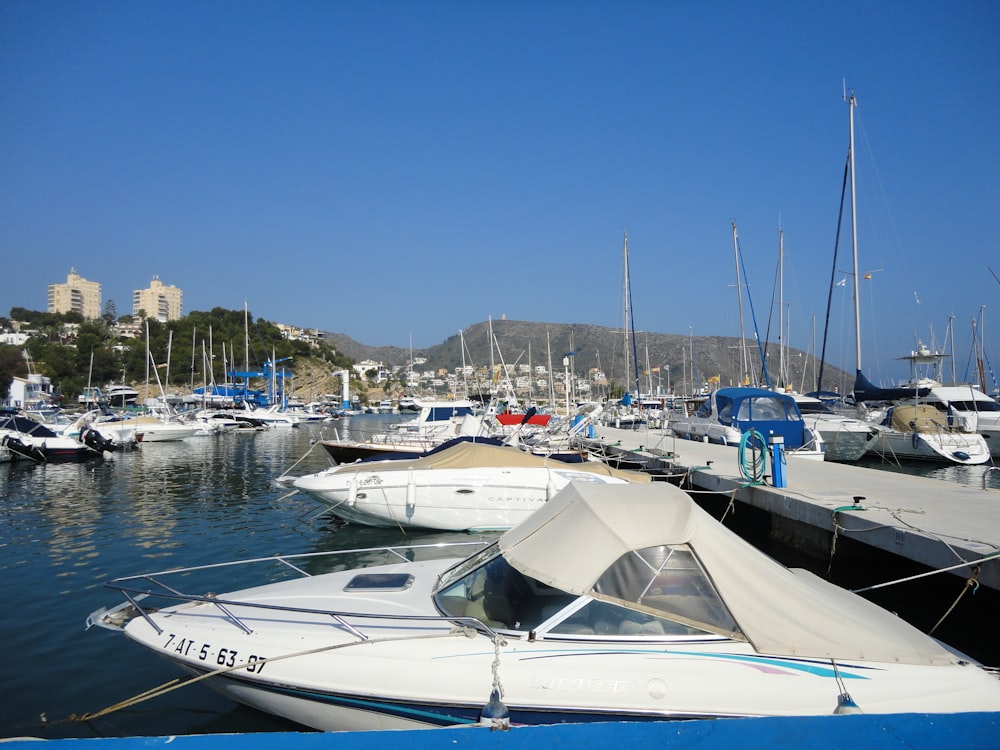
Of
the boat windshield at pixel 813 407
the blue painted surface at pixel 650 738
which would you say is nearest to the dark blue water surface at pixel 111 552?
the blue painted surface at pixel 650 738

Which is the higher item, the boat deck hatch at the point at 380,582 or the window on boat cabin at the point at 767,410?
the window on boat cabin at the point at 767,410

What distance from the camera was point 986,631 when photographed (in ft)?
26.8

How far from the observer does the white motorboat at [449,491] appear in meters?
12.9

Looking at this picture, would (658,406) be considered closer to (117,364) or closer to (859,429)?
(859,429)

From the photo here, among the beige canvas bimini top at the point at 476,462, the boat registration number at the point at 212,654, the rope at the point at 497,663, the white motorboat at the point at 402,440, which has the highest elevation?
the beige canvas bimini top at the point at 476,462

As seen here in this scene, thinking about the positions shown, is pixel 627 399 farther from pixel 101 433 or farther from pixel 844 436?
pixel 101 433

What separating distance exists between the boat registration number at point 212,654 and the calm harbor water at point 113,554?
91cm

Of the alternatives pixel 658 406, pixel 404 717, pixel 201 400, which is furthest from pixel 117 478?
pixel 201 400

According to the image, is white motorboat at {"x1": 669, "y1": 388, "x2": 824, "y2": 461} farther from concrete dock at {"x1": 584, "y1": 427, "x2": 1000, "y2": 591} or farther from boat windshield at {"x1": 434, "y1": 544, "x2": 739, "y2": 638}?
boat windshield at {"x1": 434, "y1": 544, "x2": 739, "y2": 638}

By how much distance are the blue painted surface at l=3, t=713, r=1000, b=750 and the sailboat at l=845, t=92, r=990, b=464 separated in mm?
23208

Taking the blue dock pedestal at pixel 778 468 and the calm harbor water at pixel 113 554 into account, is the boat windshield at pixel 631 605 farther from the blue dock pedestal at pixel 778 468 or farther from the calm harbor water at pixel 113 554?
the blue dock pedestal at pixel 778 468

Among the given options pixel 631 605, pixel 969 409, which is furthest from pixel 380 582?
pixel 969 409

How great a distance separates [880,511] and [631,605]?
7104 mm

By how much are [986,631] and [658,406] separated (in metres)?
56.1
